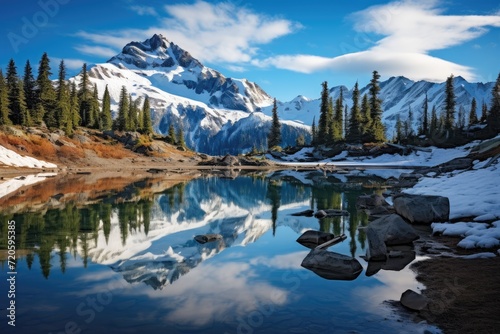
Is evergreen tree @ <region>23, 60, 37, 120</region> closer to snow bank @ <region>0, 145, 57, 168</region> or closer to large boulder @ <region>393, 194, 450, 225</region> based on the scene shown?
snow bank @ <region>0, 145, 57, 168</region>

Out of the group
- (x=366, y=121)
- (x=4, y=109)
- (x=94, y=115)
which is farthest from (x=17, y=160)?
(x=366, y=121)

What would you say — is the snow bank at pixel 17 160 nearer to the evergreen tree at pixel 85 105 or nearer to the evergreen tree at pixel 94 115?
the evergreen tree at pixel 94 115

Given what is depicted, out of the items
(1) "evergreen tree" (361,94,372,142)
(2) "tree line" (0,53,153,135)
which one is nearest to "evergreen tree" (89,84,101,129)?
(2) "tree line" (0,53,153,135)

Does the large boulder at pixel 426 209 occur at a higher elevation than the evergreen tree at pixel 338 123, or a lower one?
lower

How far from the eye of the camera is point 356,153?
9206 centimetres

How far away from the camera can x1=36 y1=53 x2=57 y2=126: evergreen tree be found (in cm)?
8381

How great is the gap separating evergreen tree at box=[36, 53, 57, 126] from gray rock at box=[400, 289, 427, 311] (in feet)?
295

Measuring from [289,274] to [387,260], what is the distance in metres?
3.85

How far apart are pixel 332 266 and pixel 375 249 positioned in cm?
225

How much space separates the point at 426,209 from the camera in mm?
18141

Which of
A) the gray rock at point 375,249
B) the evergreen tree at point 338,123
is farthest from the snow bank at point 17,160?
the evergreen tree at point 338,123

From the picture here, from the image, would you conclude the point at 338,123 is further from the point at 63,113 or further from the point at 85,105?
the point at 85,105

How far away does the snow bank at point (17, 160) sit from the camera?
54.7 m

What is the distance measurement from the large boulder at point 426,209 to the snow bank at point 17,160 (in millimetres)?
57091
